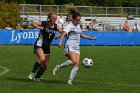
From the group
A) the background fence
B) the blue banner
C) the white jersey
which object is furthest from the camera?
the background fence

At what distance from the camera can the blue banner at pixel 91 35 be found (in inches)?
1609

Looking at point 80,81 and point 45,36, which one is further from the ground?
point 45,36

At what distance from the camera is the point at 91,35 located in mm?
42188

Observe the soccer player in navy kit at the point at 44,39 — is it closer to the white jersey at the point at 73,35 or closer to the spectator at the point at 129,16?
the white jersey at the point at 73,35

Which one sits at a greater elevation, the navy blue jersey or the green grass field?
the navy blue jersey

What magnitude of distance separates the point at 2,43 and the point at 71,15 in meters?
26.8

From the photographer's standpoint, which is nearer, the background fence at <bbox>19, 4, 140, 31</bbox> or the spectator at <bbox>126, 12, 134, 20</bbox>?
the spectator at <bbox>126, 12, 134, 20</bbox>

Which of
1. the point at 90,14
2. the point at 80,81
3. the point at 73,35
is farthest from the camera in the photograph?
the point at 90,14

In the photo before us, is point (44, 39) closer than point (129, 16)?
Yes

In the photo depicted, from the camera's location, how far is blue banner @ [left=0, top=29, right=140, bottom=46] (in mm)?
40875

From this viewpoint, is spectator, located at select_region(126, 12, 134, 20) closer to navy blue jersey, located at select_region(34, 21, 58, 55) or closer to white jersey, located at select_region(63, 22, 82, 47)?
navy blue jersey, located at select_region(34, 21, 58, 55)

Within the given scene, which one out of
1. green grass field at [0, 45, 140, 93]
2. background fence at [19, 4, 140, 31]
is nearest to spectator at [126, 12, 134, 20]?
background fence at [19, 4, 140, 31]

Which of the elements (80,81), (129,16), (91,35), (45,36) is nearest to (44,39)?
(45,36)

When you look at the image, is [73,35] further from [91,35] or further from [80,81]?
[91,35]
